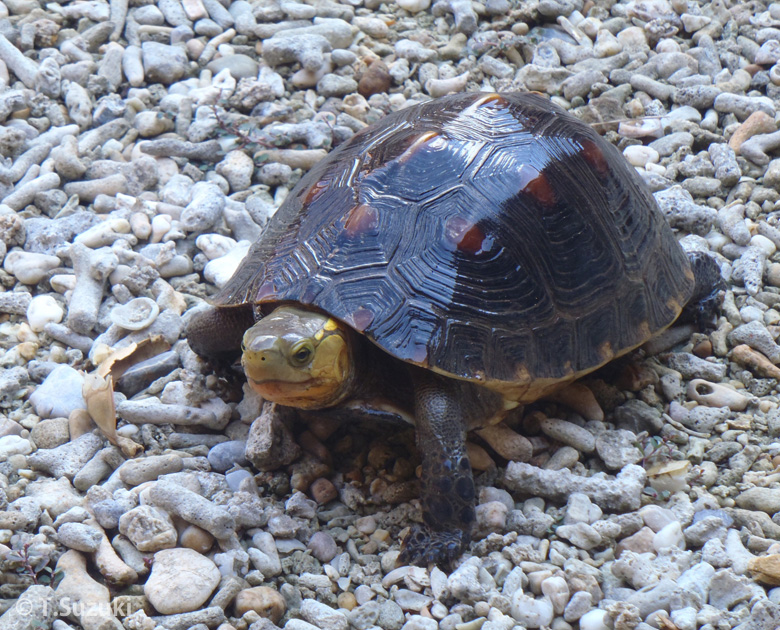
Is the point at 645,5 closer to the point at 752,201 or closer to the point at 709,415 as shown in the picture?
the point at 752,201

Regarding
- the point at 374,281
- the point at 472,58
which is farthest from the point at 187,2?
the point at 374,281

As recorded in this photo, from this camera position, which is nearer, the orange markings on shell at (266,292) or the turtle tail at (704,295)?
the orange markings on shell at (266,292)

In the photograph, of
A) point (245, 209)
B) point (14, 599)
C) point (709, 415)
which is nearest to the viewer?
point (14, 599)

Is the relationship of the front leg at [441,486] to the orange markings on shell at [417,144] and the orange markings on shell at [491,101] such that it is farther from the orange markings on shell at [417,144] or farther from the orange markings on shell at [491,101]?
the orange markings on shell at [491,101]

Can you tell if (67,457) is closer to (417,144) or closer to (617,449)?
(417,144)

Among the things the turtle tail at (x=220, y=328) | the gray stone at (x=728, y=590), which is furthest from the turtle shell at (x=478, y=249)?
the gray stone at (x=728, y=590)

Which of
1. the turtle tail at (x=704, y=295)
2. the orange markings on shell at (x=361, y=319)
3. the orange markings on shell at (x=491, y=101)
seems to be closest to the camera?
the orange markings on shell at (x=361, y=319)
